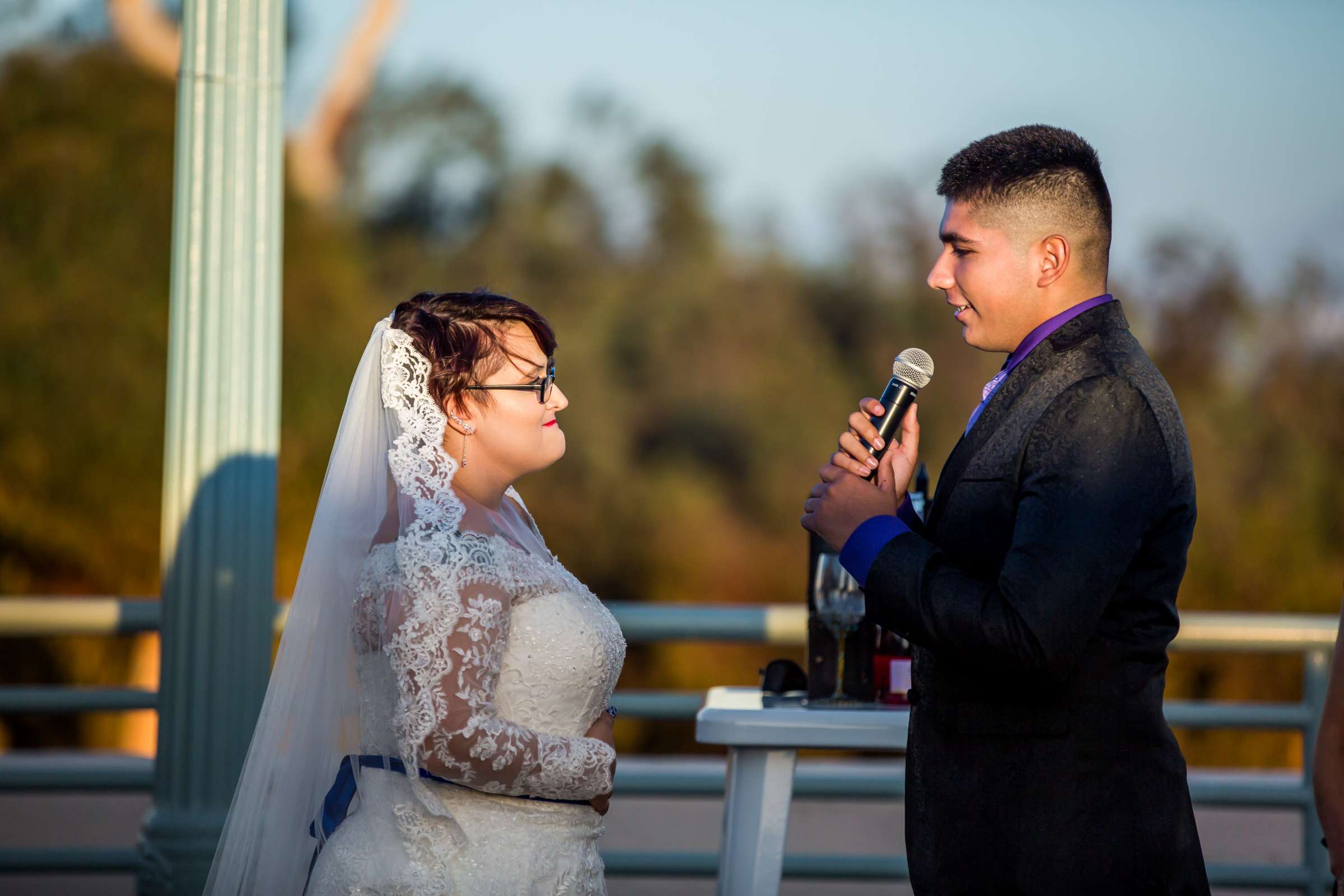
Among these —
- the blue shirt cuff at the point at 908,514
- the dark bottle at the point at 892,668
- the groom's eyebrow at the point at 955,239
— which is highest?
the groom's eyebrow at the point at 955,239

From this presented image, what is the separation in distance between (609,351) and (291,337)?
7.63 feet

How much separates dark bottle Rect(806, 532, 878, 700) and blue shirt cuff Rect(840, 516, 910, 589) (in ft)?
2.59

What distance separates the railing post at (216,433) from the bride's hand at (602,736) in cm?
98

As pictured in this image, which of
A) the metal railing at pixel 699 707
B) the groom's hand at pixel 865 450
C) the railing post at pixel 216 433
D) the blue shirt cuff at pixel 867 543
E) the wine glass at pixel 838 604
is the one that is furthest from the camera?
the metal railing at pixel 699 707

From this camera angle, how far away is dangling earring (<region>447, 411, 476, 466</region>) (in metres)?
2.21

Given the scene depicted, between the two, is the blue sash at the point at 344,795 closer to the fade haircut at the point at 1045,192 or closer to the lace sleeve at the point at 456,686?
the lace sleeve at the point at 456,686

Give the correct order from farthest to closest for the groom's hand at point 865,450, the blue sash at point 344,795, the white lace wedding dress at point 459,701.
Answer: the blue sash at point 344,795
the white lace wedding dress at point 459,701
the groom's hand at point 865,450

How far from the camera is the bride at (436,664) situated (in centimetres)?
201

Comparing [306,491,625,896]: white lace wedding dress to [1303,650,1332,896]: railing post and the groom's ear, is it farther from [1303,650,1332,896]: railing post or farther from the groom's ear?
[1303,650,1332,896]: railing post

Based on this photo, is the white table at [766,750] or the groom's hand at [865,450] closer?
the groom's hand at [865,450]

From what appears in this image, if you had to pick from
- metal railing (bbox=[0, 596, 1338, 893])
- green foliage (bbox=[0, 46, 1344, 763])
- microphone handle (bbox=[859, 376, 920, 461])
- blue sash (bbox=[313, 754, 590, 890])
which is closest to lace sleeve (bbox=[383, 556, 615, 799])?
blue sash (bbox=[313, 754, 590, 890])

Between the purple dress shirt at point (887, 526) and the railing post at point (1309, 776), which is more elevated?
the purple dress shirt at point (887, 526)

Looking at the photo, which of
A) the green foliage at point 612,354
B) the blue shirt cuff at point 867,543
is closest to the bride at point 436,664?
the blue shirt cuff at point 867,543

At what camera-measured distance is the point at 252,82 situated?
2.79 metres
